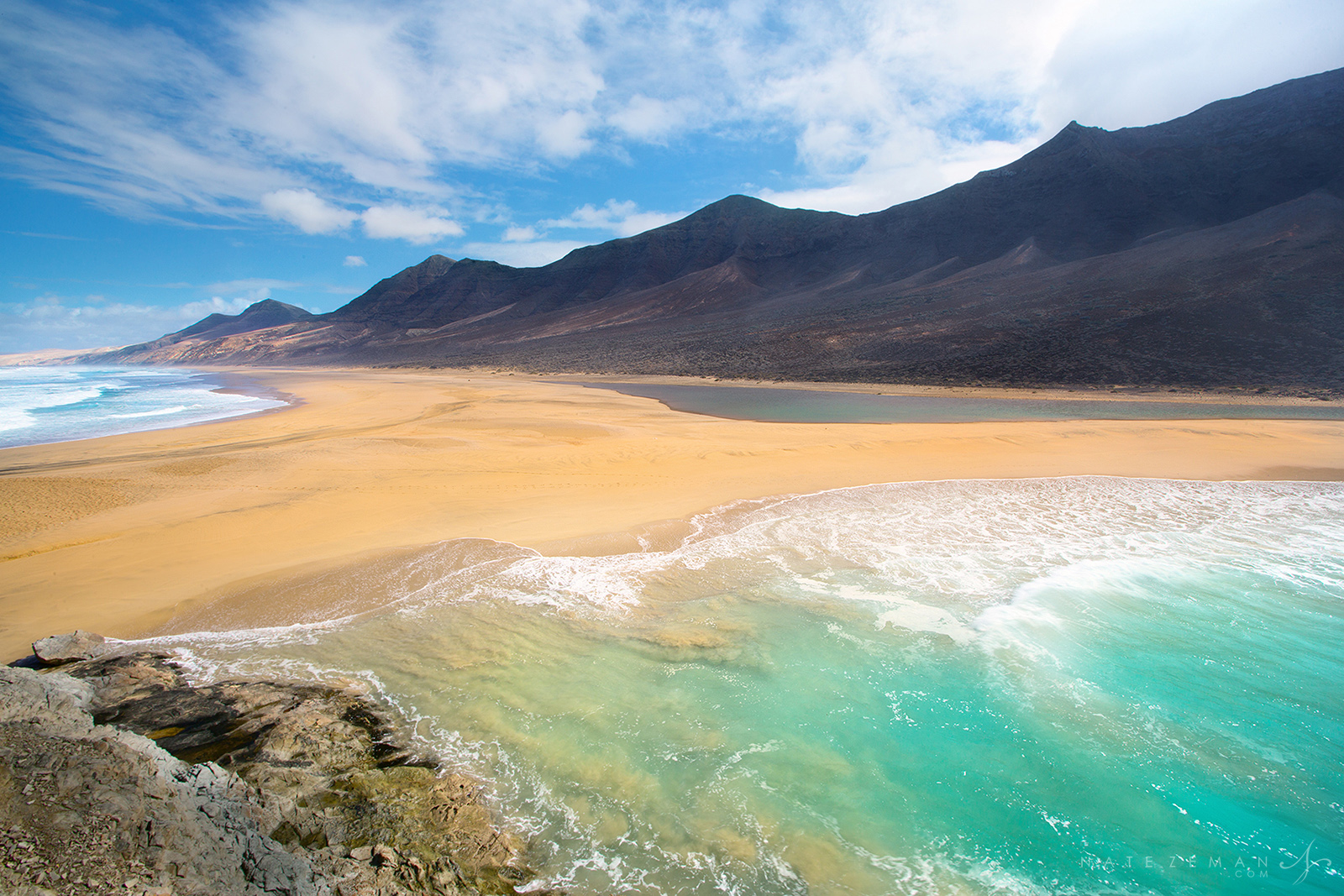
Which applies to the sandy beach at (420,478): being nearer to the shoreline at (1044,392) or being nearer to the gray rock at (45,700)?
the gray rock at (45,700)

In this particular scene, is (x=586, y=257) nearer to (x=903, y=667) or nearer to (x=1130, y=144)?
(x=1130, y=144)

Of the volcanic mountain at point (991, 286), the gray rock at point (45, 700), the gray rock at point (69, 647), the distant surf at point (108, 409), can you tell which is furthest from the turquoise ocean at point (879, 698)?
the volcanic mountain at point (991, 286)

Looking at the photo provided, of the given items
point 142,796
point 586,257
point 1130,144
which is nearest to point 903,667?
point 142,796

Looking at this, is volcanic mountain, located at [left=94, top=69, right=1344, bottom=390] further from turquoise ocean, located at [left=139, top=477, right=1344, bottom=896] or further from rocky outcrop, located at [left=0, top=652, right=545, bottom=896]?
rocky outcrop, located at [left=0, top=652, right=545, bottom=896]
